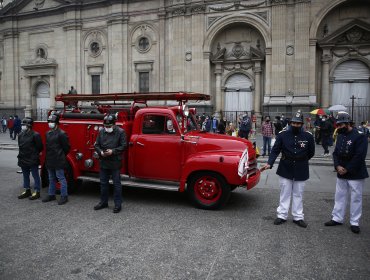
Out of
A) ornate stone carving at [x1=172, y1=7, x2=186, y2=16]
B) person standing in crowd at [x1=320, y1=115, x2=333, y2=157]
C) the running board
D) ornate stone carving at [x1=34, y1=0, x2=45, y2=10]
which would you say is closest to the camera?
the running board

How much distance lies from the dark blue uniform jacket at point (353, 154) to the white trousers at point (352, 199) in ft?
0.37

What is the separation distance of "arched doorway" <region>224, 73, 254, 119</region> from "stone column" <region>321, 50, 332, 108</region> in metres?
5.04

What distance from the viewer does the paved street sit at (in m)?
4.11

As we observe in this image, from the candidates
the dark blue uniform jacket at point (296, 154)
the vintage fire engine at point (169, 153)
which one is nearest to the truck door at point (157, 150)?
the vintage fire engine at point (169, 153)

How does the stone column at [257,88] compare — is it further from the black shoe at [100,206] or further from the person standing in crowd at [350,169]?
the black shoe at [100,206]

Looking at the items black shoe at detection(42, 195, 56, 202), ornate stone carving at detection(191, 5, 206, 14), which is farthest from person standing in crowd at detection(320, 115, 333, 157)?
ornate stone carving at detection(191, 5, 206, 14)

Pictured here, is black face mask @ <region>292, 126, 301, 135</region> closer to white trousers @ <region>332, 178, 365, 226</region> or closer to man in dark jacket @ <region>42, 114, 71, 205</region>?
white trousers @ <region>332, 178, 365, 226</region>

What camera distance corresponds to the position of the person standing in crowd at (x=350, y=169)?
550 centimetres

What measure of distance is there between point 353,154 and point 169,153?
348cm

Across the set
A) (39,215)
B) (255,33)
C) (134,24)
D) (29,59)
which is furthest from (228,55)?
(39,215)

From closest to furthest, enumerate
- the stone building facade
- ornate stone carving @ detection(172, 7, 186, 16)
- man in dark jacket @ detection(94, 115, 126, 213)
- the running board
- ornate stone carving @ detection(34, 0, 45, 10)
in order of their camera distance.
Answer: man in dark jacket @ detection(94, 115, 126, 213) → the running board → the stone building facade → ornate stone carving @ detection(172, 7, 186, 16) → ornate stone carving @ detection(34, 0, 45, 10)

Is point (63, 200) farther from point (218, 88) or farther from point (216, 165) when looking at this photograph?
point (218, 88)

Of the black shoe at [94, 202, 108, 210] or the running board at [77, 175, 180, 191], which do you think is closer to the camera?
the black shoe at [94, 202, 108, 210]

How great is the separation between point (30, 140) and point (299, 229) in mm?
5881
